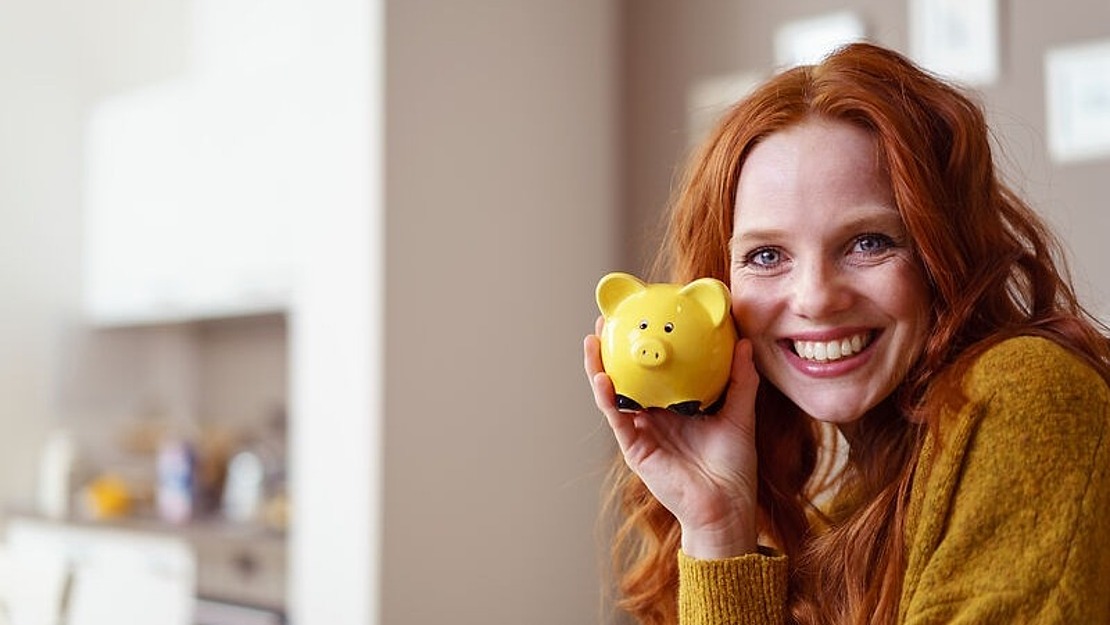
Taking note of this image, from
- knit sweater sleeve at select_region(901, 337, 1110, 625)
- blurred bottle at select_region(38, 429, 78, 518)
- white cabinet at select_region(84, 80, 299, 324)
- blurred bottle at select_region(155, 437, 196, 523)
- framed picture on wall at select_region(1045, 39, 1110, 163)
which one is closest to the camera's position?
knit sweater sleeve at select_region(901, 337, 1110, 625)

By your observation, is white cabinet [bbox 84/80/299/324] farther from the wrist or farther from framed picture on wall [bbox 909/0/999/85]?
the wrist

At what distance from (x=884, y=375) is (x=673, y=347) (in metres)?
0.20

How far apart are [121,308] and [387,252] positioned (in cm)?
Result: 143

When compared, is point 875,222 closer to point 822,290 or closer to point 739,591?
point 822,290

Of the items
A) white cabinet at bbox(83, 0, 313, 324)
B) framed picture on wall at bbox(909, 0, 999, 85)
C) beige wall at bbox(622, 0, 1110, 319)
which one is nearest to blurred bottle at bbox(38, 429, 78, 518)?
white cabinet at bbox(83, 0, 313, 324)

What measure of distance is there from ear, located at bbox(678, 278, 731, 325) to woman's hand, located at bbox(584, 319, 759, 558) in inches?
2.0

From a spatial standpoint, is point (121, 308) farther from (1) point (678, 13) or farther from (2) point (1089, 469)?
(2) point (1089, 469)

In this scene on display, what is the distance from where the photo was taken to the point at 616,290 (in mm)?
1225

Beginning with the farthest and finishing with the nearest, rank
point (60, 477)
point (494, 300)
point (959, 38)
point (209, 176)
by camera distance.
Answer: point (60, 477), point (209, 176), point (494, 300), point (959, 38)

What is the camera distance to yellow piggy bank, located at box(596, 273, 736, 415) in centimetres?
114

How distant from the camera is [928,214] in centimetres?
108

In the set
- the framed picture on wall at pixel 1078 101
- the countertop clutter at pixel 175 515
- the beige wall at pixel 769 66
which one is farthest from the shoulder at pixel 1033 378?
the countertop clutter at pixel 175 515

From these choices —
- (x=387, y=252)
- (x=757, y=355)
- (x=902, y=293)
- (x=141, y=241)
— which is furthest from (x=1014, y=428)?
(x=141, y=241)

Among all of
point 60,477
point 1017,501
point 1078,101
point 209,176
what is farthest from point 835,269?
point 60,477
